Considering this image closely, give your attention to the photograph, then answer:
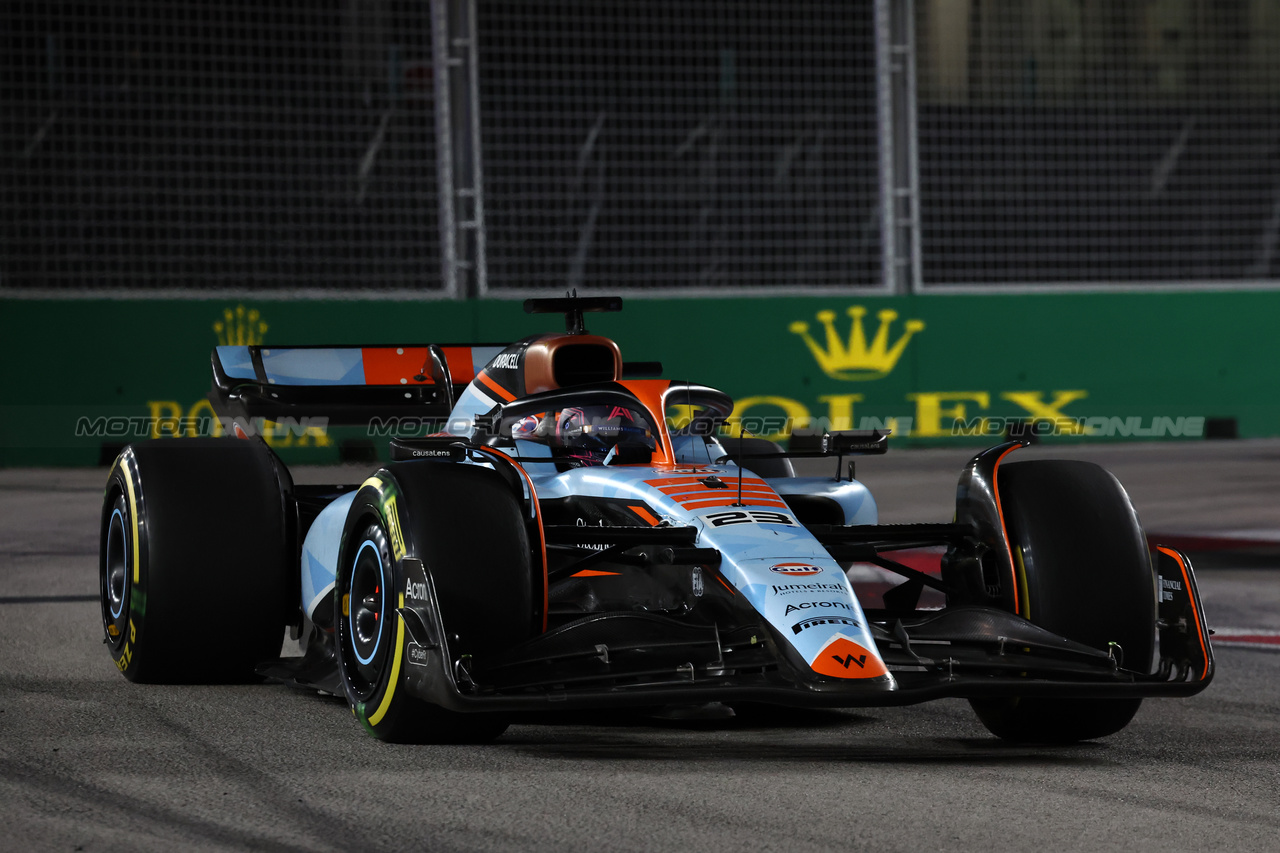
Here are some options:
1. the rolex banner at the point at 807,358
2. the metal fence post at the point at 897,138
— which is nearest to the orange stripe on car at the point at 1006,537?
the rolex banner at the point at 807,358

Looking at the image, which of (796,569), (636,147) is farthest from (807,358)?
(796,569)

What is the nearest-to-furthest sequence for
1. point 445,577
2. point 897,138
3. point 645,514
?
point 445,577 < point 645,514 < point 897,138

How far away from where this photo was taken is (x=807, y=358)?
14.8m

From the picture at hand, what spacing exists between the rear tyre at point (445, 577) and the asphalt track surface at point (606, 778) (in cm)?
9

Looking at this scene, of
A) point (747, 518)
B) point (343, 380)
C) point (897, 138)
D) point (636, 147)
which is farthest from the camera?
point (897, 138)

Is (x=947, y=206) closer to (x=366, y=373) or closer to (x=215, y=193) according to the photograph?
(x=215, y=193)

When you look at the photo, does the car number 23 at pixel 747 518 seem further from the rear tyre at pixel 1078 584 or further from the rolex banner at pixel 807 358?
the rolex banner at pixel 807 358

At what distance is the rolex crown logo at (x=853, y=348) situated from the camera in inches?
582

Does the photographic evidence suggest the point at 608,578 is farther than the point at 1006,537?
Yes

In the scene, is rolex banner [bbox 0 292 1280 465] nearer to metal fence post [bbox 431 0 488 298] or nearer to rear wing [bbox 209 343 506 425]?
metal fence post [bbox 431 0 488 298]

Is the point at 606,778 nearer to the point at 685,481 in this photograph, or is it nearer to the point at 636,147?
the point at 685,481

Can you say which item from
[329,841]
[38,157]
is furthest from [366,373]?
[38,157]

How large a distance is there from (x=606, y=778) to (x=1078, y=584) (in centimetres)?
147

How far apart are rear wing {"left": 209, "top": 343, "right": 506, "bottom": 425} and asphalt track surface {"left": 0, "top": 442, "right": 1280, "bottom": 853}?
1231 millimetres
